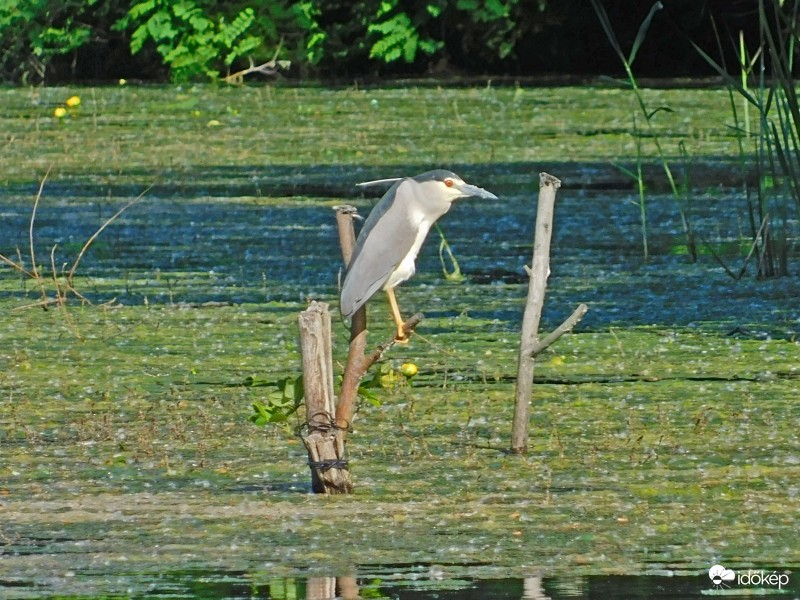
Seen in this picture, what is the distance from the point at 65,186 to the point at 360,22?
8985mm

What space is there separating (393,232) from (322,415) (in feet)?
1.17

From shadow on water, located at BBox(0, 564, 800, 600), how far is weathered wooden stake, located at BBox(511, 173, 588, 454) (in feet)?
2.90

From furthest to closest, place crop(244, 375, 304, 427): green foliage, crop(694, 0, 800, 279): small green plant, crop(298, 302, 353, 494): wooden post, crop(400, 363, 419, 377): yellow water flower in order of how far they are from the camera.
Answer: crop(694, 0, 800, 279): small green plant → crop(400, 363, 419, 377): yellow water flower → crop(244, 375, 304, 427): green foliage → crop(298, 302, 353, 494): wooden post

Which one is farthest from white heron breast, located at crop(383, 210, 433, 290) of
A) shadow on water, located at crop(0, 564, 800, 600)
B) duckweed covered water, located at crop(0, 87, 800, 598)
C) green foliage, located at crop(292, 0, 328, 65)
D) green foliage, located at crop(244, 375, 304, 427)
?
green foliage, located at crop(292, 0, 328, 65)

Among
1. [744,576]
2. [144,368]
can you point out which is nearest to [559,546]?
[744,576]

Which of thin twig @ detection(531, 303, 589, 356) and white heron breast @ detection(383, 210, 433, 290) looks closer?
white heron breast @ detection(383, 210, 433, 290)

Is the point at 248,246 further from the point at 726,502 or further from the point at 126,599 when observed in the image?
the point at 126,599

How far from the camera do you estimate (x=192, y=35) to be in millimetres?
16891

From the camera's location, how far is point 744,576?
311cm

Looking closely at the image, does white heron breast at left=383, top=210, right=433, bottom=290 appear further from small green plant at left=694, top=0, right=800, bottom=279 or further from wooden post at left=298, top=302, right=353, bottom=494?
small green plant at left=694, top=0, right=800, bottom=279

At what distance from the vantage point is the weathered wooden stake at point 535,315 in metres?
3.93

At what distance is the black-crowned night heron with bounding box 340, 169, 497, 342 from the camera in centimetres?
366

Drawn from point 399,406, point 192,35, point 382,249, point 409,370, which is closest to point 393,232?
point 382,249

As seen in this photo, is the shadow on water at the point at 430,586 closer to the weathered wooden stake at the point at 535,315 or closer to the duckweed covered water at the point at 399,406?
the duckweed covered water at the point at 399,406
